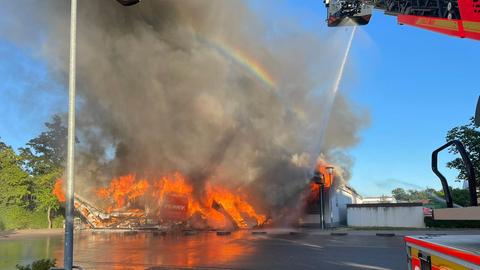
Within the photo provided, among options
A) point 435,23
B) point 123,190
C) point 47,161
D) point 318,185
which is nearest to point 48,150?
point 47,161

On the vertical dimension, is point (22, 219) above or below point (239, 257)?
below

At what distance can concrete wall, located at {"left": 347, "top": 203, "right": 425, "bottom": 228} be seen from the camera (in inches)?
1070

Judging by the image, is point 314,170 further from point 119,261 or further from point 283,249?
point 119,261

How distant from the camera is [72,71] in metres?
6.75

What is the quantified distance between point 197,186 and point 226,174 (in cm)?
257

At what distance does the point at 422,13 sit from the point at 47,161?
35.8m

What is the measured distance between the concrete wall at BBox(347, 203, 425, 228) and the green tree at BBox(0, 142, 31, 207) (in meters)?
28.2

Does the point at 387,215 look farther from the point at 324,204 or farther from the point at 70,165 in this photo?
the point at 70,165

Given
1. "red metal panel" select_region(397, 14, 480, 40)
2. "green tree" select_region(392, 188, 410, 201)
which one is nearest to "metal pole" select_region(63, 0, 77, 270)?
"red metal panel" select_region(397, 14, 480, 40)

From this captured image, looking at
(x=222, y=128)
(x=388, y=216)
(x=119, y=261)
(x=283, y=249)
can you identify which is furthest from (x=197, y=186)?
(x=119, y=261)

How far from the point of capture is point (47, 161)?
131 feet

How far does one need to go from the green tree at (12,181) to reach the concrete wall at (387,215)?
1109 inches

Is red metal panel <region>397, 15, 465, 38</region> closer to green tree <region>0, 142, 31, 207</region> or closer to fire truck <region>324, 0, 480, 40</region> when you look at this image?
fire truck <region>324, 0, 480, 40</region>

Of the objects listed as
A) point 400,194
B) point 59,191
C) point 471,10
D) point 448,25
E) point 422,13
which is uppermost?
point 422,13
